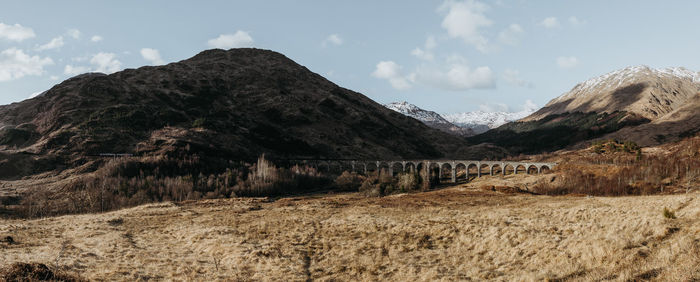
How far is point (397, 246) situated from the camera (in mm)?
30297

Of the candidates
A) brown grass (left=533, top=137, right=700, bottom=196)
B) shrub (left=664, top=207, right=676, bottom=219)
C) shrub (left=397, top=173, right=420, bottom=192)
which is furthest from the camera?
shrub (left=397, top=173, right=420, bottom=192)

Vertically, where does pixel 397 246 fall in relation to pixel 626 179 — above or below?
above

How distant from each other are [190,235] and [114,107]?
19702cm

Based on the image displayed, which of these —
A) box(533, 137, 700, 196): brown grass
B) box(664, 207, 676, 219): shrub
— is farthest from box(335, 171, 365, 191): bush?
box(664, 207, 676, 219): shrub

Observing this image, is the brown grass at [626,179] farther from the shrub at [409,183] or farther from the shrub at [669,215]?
the shrub at [669,215]

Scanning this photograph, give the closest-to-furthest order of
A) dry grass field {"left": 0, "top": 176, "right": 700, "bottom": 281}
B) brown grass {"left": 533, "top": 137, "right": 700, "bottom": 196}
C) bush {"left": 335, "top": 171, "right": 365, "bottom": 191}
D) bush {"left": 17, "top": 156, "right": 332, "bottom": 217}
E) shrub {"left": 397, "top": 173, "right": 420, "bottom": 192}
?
dry grass field {"left": 0, "top": 176, "right": 700, "bottom": 281} → bush {"left": 17, "top": 156, "right": 332, "bottom": 217} → brown grass {"left": 533, "top": 137, "right": 700, "bottom": 196} → shrub {"left": 397, "top": 173, "right": 420, "bottom": 192} → bush {"left": 335, "top": 171, "right": 365, "bottom": 191}

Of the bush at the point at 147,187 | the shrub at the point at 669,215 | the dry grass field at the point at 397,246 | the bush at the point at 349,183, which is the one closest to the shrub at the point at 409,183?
the bush at the point at 349,183

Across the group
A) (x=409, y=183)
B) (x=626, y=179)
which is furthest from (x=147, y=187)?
(x=626, y=179)

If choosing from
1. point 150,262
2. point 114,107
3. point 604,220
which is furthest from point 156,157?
point 604,220

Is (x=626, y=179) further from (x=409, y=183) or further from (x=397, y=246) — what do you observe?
(x=397, y=246)

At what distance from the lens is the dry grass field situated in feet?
64.3

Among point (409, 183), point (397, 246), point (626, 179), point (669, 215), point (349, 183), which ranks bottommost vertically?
point (349, 183)

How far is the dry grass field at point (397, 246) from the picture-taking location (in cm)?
1959

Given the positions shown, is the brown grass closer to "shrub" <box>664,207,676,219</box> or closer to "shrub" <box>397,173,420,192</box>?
"shrub" <box>397,173,420,192</box>
